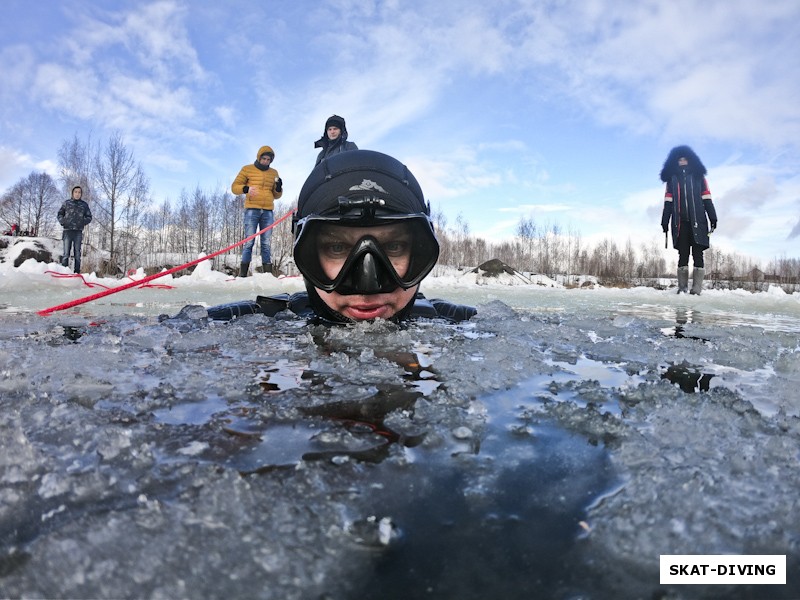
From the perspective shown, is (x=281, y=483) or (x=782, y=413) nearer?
(x=281, y=483)

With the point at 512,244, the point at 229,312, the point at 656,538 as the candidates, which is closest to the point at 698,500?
the point at 656,538

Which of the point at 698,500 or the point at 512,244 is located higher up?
the point at 512,244

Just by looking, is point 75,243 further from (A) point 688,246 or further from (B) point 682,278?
(B) point 682,278

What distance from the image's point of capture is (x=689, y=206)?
7.27 meters

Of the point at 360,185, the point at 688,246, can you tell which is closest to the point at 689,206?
the point at 688,246

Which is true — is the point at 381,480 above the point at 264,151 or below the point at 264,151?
below

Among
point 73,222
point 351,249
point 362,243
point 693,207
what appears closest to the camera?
point 362,243

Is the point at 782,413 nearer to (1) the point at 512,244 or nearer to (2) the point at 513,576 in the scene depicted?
(2) the point at 513,576

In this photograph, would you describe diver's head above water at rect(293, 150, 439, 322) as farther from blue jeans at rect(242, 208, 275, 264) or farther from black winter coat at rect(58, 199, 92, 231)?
black winter coat at rect(58, 199, 92, 231)

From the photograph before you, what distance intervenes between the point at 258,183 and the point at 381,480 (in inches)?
325

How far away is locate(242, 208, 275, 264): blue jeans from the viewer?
8320 millimetres

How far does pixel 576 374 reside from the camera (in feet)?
5.19

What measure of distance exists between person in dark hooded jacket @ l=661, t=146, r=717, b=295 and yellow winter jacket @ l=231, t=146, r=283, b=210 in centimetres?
651

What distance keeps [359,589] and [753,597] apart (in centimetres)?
40
